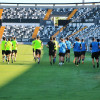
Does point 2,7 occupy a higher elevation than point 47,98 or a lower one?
higher

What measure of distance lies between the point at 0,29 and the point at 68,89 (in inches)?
2294

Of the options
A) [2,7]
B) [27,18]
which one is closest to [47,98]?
[27,18]

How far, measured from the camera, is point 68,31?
2564 inches

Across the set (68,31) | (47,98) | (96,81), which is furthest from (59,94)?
(68,31)

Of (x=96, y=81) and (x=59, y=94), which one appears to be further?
(x=96, y=81)

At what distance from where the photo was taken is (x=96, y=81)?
40.2 feet

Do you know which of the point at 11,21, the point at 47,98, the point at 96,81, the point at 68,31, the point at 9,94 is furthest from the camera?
the point at 11,21

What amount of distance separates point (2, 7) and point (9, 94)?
6727 cm

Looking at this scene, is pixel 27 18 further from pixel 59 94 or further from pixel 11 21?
pixel 59 94

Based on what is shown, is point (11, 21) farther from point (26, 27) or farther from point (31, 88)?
point (31, 88)

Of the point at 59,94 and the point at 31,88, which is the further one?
the point at 31,88

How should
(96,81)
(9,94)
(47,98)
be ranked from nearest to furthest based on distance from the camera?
(47,98)
(9,94)
(96,81)

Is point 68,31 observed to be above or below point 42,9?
below

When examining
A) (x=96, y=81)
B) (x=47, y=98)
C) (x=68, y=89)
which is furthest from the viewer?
(x=96, y=81)
